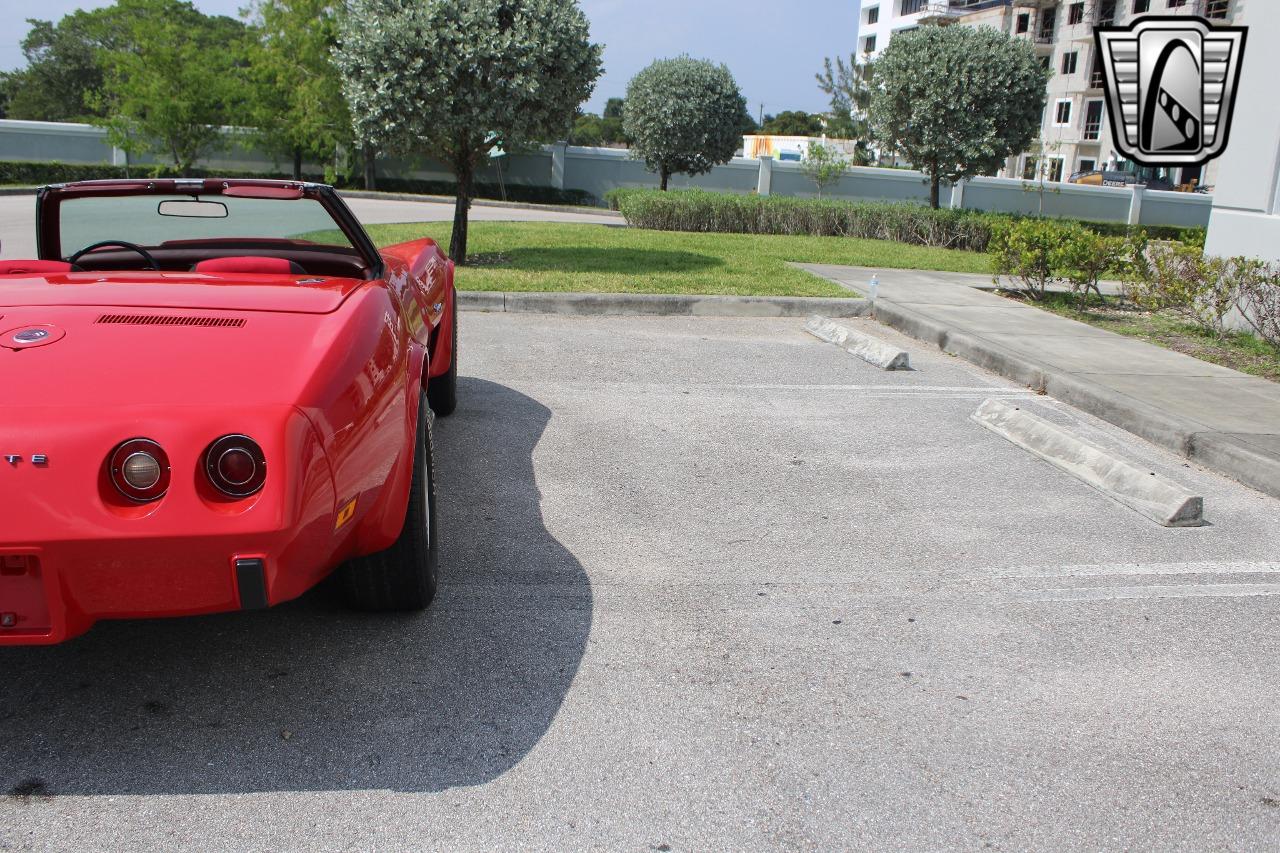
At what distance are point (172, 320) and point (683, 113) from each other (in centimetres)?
2522

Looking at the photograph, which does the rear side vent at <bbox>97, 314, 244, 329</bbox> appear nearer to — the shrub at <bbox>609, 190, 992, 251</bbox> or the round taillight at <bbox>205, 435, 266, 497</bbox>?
the round taillight at <bbox>205, 435, 266, 497</bbox>

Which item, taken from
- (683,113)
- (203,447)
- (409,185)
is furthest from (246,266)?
(409,185)

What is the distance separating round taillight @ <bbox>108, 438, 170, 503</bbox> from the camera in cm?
240

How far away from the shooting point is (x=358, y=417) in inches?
110

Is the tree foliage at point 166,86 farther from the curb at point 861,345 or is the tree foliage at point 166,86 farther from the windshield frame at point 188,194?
the windshield frame at point 188,194

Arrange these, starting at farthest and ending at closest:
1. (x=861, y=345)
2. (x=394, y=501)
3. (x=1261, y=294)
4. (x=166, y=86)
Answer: (x=166, y=86), (x=1261, y=294), (x=861, y=345), (x=394, y=501)

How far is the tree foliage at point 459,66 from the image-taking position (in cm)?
1155

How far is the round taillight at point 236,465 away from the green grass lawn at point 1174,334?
7567 millimetres

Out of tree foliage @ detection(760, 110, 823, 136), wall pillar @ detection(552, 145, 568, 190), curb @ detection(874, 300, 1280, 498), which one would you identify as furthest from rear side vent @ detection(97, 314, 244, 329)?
tree foliage @ detection(760, 110, 823, 136)

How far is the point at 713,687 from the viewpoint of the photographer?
3.11m

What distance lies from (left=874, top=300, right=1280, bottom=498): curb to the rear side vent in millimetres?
4969

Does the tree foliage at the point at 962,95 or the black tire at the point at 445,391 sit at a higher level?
the tree foliage at the point at 962,95

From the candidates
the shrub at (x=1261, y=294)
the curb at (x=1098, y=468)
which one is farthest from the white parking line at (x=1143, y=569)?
the shrub at (x=1261, y=294)

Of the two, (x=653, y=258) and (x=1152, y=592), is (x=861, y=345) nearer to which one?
(x=1152, y=592)
